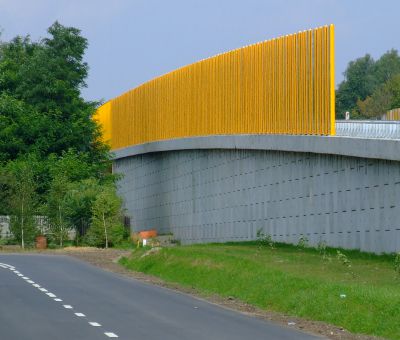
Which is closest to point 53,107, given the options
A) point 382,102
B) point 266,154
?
point 266,154

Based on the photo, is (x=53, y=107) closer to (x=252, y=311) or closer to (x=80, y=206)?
(x=80, y=206)

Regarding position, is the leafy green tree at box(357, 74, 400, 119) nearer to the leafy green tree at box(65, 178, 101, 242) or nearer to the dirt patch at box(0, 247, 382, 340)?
the leafy green tree at box(65, 178, 101, 242)

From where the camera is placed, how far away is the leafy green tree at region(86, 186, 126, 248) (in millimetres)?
60906

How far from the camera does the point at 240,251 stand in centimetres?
3709

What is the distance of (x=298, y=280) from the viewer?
25.3 m

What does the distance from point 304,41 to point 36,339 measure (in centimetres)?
2708

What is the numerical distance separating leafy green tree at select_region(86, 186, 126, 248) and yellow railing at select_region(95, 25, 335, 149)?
5.14 metres

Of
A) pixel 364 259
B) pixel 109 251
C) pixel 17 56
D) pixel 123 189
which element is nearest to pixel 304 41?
pixel 364 259

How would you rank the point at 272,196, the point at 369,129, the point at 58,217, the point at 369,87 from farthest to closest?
the point at 369,87
the point at 58,217
the point at 272,196
the point at 369,129

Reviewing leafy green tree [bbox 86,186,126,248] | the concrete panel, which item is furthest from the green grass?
leafy green tree [bbox 86,186,126,248]

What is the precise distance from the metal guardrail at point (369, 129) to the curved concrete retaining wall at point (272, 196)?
0.78 meters

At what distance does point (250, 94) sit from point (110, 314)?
93.6ft

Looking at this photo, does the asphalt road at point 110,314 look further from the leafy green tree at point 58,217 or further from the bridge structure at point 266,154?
the leafy green tree at point 58,217

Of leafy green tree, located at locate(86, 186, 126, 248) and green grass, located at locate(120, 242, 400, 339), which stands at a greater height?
leafy green tree, located at locate(86, 186, 126, 248)
